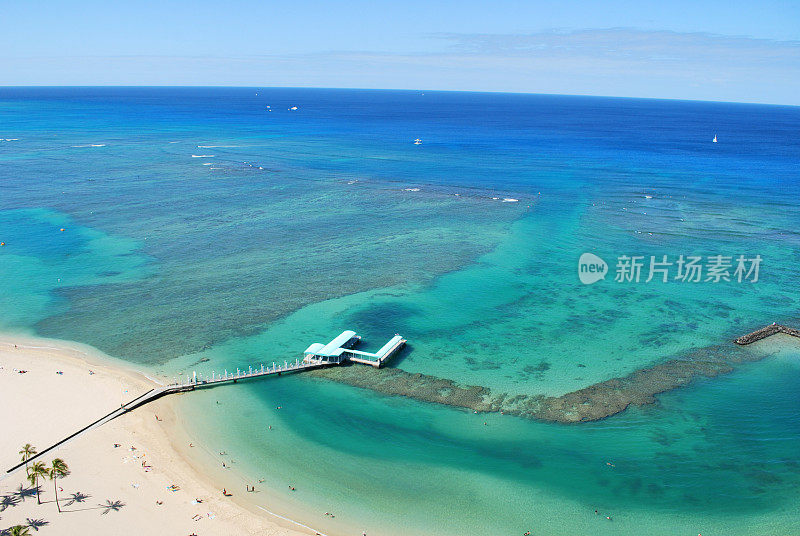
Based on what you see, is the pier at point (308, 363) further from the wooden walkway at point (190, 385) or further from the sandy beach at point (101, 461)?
the sandy beach at point (101, 461)

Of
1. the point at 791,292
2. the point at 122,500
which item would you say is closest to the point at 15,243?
the point at 122,500

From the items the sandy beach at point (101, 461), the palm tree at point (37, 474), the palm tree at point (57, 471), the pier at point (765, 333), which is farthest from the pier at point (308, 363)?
the pier at point (765, 333)

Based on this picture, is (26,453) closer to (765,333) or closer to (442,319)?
(442,319)

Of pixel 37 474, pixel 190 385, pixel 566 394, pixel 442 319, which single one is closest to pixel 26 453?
pixel 37 474

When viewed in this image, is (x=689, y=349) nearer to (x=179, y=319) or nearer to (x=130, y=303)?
(x=179, y=319)

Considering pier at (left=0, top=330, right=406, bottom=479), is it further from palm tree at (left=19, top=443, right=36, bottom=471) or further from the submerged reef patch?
palm tree at (left=19, top=443, right=36, bottom=471)

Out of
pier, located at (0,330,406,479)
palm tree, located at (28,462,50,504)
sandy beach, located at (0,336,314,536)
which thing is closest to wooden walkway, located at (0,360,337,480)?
pier, located at (0,330,406,479)
